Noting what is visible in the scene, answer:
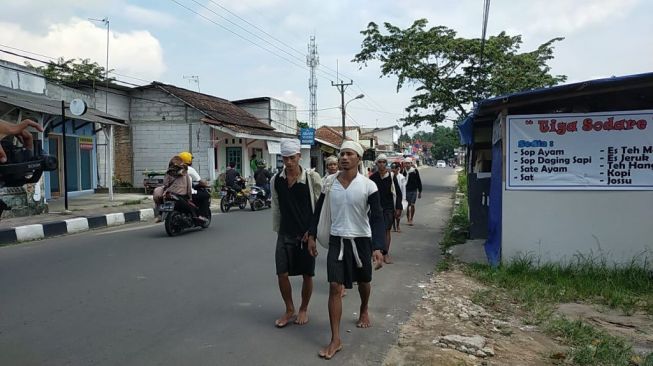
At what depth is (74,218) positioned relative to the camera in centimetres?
1217

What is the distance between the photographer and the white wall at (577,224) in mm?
6742

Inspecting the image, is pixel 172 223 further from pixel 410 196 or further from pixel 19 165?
pixel 410 196

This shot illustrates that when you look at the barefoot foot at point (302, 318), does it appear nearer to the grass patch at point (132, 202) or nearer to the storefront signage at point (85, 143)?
the grass patch at point (132, 202)

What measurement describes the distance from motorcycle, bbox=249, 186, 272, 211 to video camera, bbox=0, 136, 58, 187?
1125 centimetres

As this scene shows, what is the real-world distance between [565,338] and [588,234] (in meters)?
2.84

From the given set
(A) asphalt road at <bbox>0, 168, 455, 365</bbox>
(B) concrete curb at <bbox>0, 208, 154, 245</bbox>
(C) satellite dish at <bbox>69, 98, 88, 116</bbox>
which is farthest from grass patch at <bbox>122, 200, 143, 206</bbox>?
(A) asphalt road at <bbox>0, 168, 455, 365</bbox>

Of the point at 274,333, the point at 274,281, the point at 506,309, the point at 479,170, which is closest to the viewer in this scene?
the point at 274,333

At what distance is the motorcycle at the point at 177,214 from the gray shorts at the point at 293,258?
5.93 m

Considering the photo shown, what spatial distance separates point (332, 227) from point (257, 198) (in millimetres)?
11655

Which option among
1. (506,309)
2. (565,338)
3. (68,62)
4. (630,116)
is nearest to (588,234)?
(630,116)

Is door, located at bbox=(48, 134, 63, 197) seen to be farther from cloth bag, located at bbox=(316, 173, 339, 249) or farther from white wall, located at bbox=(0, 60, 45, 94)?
cloth bag, located at bbox=(316, 173, 339, 249)

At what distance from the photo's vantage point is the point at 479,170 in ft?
33.9

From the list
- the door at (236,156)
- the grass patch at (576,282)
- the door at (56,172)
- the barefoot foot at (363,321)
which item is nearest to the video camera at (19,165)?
the barefoot foot at (363,321)

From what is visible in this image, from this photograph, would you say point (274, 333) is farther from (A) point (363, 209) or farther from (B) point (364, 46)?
(B) point (364, 46)
